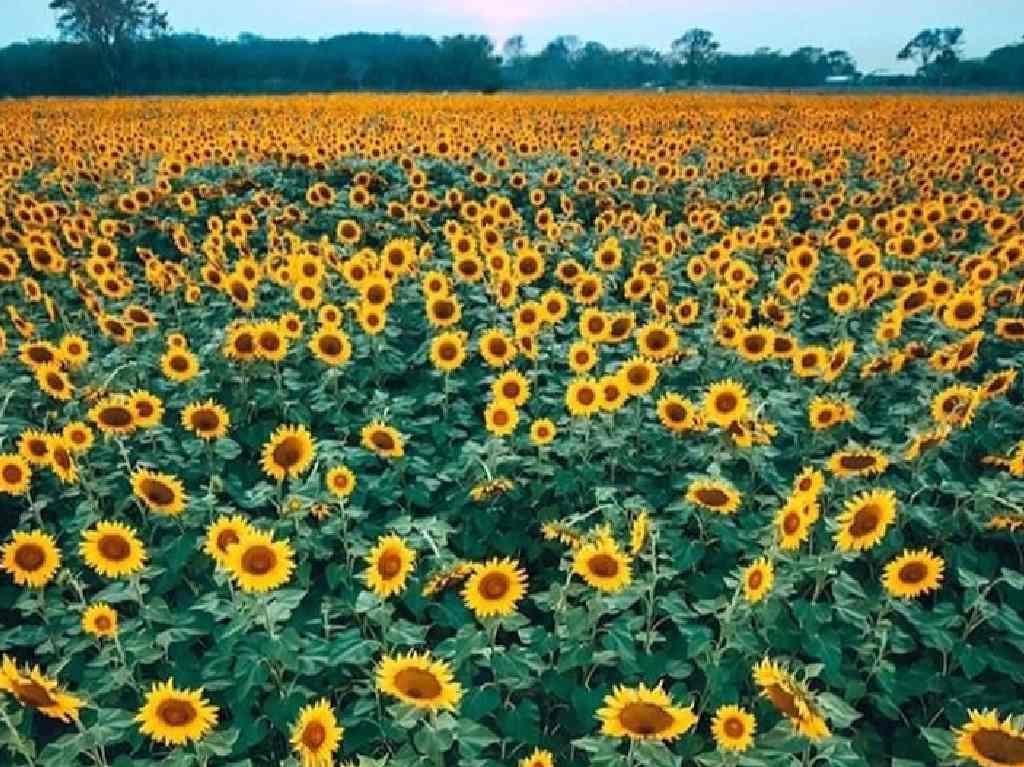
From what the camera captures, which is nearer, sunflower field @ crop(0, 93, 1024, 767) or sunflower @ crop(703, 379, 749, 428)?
sunflower field @ crop(0, 93, 1024, 767)

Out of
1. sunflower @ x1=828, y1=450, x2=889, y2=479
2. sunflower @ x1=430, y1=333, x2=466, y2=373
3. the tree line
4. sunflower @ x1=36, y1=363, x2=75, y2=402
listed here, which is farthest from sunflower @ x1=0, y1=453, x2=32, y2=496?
the tree line

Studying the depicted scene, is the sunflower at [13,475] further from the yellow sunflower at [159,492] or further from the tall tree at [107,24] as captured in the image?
the tall tree at [107,24]

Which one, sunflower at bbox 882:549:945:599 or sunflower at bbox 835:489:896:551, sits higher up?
sunflower at bbox 835:489:896:551

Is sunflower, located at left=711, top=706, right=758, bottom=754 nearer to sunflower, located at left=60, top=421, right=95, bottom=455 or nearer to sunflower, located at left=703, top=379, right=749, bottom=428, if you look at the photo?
sunflower, located at left=703, top=379, right=749, bottom=428

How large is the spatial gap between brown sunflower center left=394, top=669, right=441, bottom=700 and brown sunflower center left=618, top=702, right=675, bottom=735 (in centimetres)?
55

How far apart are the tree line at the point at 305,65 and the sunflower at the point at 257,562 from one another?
54161mm

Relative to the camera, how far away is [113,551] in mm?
→ 3129

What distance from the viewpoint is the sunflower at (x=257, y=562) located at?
9.48ft

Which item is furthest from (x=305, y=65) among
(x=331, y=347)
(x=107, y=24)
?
(x=331, y=347)

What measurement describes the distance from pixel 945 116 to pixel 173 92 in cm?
5563

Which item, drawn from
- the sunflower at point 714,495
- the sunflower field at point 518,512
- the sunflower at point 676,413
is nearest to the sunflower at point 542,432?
the sunflower field at point 518,512

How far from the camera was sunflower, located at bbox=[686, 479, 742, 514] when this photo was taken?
3283mm

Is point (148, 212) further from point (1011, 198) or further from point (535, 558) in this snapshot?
point (1011, 198)

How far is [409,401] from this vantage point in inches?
184
